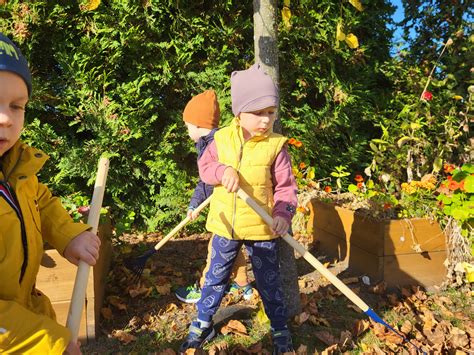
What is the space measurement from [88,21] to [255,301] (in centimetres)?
346

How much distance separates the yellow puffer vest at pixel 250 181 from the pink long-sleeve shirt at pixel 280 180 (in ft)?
0.14

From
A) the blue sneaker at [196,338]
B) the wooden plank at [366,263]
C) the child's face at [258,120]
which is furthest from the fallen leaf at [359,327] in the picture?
the child's face at [258,120]

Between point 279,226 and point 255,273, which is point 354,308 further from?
point 279,226

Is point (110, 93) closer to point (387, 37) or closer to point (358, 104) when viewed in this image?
point (358, 104)

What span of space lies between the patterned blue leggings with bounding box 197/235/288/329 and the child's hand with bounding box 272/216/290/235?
0.21m

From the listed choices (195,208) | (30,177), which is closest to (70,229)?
(30,177)

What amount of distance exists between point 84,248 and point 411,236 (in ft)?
9.18

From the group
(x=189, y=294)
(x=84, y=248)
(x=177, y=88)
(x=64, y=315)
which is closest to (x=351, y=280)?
(x=189, y=294)

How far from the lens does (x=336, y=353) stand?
2512mm

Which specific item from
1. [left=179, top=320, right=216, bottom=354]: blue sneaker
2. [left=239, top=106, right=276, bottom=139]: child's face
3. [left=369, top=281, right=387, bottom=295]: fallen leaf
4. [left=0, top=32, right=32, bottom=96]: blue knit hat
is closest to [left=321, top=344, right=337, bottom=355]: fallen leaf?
[left=179, top=320, right=216, bottom=354]: blue sneaker

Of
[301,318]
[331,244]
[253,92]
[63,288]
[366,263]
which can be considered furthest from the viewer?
[331,244]

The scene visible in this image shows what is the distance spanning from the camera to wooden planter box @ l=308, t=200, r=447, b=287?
3.34 m

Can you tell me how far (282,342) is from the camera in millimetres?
2479

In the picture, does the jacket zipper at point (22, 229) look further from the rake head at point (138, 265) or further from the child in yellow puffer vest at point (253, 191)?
the rake head at point (138, 265)
